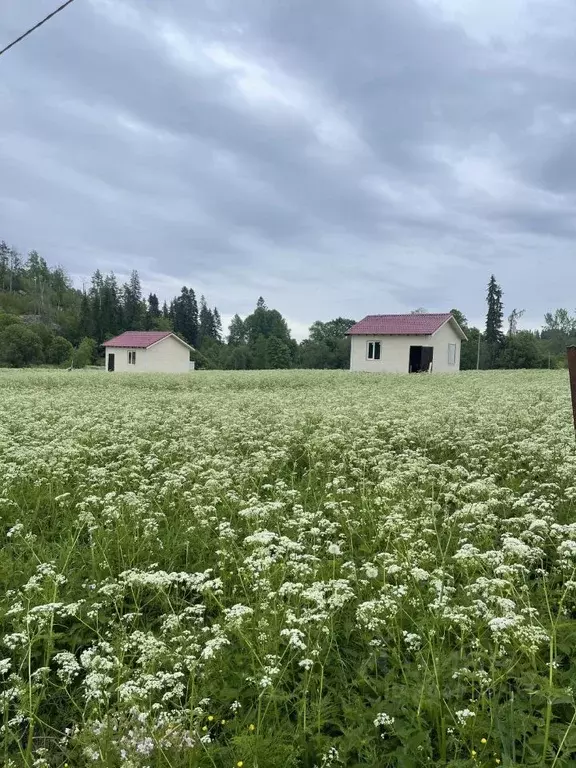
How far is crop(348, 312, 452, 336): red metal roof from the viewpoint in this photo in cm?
3862

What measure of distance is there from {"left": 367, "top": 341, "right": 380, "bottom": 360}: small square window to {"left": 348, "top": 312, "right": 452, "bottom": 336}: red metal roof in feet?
2.48

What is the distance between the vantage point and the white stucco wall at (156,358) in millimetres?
49438

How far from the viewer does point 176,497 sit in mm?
5844

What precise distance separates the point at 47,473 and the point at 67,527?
1698 mm

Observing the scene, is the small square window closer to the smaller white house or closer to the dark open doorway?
the dark open doorway

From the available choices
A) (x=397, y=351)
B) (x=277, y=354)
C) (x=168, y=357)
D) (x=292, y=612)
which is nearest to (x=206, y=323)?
(x=277, y=354)

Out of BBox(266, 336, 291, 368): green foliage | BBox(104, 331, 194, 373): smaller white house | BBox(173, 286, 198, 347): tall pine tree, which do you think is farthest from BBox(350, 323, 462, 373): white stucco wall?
BBox(173, 286, 198, 347): tall pine tree

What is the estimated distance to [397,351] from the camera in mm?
39094

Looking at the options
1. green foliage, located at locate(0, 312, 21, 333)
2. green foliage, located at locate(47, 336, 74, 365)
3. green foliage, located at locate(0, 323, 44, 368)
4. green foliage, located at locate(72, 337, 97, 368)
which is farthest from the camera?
green foliage, located at locate(0, 312, 21, 333)

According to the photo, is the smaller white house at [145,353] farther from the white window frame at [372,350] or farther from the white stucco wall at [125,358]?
the white window frame at [372,350]

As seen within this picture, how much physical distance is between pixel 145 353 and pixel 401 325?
937 inches

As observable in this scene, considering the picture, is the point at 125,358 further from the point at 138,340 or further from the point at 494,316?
the point at 494,316

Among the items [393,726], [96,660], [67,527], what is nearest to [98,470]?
[67,527]

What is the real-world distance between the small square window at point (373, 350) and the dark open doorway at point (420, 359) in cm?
249
